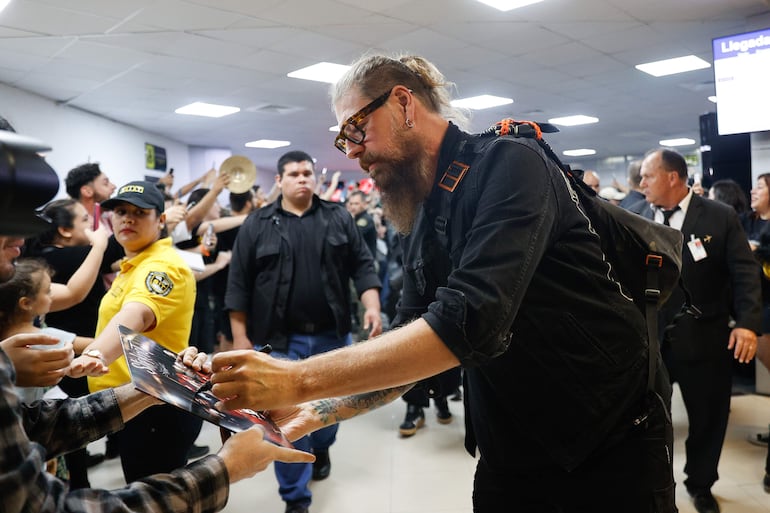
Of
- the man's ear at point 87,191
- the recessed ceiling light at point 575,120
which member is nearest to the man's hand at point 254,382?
the man's ear at point 87,191

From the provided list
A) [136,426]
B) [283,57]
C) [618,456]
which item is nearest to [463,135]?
[618,456]

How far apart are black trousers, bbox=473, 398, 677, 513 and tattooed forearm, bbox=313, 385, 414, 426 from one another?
0.38 m

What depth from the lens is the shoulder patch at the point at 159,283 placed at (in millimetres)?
Answer: 2113

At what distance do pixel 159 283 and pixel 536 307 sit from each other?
4.82ft

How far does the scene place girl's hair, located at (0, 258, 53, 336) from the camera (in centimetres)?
212

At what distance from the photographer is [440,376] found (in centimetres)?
163

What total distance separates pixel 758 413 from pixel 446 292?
4.46 m

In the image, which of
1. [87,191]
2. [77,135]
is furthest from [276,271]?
[77,135]

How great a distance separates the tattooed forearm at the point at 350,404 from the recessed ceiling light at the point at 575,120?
415 inches

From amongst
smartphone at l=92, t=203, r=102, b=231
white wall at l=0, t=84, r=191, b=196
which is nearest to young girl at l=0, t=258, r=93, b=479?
smartphone at l=92, t=203, r=102, b=231

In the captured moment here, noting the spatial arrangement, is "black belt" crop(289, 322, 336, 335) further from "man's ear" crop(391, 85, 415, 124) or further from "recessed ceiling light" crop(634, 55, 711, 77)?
"recessed ceiling light" crop(634, 55, 711, 77)

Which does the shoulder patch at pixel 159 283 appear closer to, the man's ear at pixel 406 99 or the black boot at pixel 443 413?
the man's ear at pixel 406 99

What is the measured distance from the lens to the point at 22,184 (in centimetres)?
72


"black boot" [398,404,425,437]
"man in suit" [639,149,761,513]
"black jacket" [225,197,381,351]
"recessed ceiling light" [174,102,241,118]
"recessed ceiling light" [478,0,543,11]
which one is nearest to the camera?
"man in suit" [639,149,761,513]
